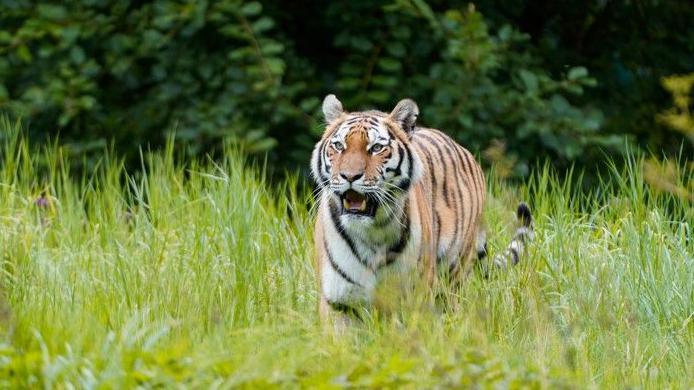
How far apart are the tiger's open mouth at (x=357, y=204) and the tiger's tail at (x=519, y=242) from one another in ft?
2.25

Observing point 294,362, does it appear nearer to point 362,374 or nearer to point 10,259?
point 362,374

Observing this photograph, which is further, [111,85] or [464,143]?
[111,85]

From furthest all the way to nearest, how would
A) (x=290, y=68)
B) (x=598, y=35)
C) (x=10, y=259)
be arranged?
(x=598, y=35) → (x=290, y=68) → (x=10, y=259)

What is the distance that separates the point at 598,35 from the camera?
10883mm

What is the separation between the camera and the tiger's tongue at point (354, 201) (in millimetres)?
5465

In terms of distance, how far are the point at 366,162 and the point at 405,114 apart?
15.2 inches

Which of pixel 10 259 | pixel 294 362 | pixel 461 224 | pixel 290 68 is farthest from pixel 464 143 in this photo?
pixel 294 362

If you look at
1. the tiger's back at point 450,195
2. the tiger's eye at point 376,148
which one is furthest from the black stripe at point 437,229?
the tiger's eye at point 376,148

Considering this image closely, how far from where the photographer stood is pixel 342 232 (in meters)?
5.56

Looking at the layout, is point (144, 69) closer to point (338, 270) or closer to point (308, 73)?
point (308, 73)

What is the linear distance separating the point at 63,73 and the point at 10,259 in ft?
11.8

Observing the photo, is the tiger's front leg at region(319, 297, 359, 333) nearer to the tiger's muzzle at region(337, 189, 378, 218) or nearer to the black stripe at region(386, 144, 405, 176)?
the tiger's muzzle at region(337, 189, 378, 218)

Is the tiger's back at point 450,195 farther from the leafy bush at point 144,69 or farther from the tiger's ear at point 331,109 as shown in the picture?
the leafy bush at point 144,69

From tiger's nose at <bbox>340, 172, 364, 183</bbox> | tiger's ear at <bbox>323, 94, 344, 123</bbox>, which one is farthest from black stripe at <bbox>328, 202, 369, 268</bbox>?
tiger's ear at <bbox>323, 94, 344, 123</bbox>
